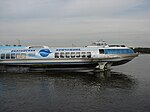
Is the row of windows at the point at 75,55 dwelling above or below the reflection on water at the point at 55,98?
above

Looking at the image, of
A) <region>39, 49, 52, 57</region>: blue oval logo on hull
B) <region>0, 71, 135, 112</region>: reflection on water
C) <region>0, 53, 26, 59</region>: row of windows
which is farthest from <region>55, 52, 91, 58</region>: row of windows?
<region>0, 71, 135, 112</region>: reflection on water

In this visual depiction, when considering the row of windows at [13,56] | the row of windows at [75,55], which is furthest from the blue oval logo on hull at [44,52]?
the row of windows at [13,56]

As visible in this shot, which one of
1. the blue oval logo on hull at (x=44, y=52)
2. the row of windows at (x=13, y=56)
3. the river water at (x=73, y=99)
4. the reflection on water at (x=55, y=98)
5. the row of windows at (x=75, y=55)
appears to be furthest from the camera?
the row of windows at (x=13, y=56)

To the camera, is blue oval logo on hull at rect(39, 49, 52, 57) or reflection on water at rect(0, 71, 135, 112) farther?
blue oval logo on hull at rect(39, 49, 52, 57)

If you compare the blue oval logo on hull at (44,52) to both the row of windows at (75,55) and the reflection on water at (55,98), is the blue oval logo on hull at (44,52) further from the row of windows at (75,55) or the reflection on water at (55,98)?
the reflection on water at (55,98)

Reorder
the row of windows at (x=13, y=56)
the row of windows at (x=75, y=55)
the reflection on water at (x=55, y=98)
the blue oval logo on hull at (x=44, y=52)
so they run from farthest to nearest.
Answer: the row of windows at (x=13, y=56) → the blue oval logo on hull at (x=44, y=52) → the row of windows at (x=75, y=55) → the reflection on water at (x=55, y=98)

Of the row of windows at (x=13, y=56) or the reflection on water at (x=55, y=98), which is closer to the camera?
the reflection on water at (x=55, y=98)

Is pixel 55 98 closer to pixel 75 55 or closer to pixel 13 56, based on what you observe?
pixel 75 55

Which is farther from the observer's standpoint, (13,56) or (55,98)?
(13,56)

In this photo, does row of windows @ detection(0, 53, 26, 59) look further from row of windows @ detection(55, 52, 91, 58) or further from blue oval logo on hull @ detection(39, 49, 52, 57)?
row of windows @ detection(55, 52, 91, 58)

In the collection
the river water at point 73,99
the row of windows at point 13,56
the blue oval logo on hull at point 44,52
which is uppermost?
the blue oval logo on hull at point 44,52

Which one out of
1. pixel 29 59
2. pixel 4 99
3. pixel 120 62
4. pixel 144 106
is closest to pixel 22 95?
pixel 4 99

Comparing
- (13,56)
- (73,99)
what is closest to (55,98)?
(73,99)

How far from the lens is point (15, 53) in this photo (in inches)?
1649
